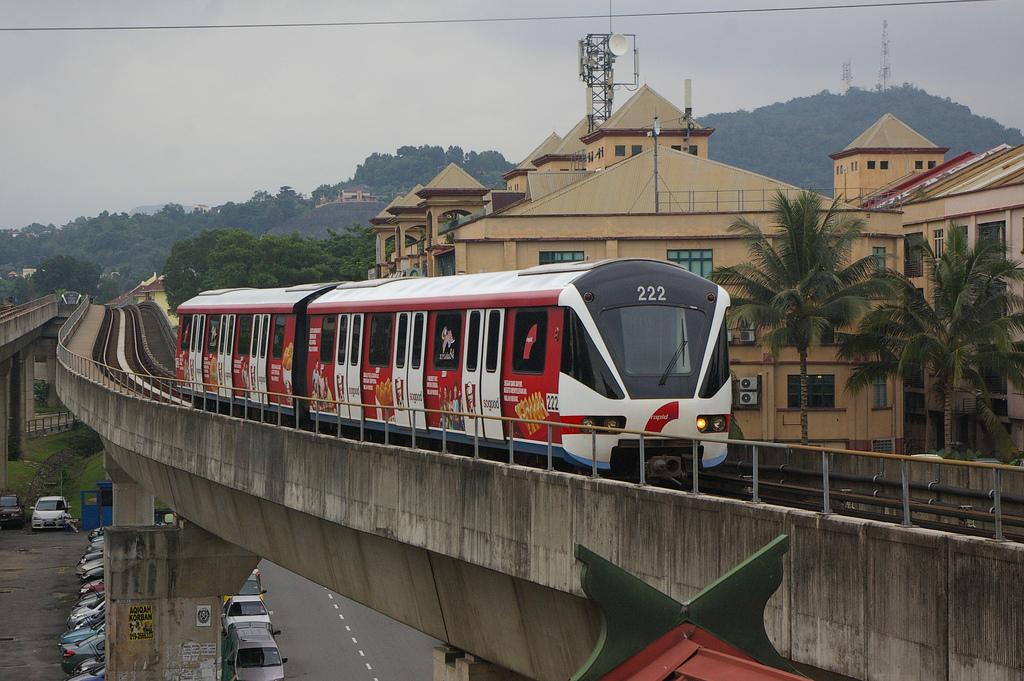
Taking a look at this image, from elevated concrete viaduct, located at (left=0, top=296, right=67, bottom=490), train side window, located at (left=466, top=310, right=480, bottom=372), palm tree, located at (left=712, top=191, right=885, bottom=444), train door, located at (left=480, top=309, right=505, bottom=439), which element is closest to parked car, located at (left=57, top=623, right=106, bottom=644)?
palm tree, located at (left=712, top=191, right=885, bottom=444)

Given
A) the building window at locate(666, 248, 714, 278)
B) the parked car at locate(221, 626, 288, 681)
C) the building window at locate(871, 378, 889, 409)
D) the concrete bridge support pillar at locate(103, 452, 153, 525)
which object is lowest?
the parked car at locate(221, 626, 288, 681)

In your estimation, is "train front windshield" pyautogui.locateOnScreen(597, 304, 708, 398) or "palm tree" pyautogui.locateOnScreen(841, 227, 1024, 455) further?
"palm tree" pyautogui.locateOnScreen(841, 227, 1024, 455)

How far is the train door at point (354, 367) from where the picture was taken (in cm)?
2495

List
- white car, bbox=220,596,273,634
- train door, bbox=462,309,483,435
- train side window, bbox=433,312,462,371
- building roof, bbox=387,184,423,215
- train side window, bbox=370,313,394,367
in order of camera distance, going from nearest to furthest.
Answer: train door, bbox=462,309,483,435 → train side window, bbox=433,312,462,371 → train side window, bbox=370,313,394,367 → white car, bbox=220,596,273,634 → building roof, bbox=387,184,423,215

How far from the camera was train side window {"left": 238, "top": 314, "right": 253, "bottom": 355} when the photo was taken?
3117 cm

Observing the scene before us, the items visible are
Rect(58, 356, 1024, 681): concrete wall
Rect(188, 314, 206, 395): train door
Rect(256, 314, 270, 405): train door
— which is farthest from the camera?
Rect(188, 314, 206, 395): train door

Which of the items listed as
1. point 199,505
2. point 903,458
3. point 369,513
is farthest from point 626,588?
point 199,505

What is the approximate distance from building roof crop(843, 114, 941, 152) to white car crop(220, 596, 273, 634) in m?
52.8

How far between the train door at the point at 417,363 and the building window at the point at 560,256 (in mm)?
27352

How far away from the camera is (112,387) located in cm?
4044

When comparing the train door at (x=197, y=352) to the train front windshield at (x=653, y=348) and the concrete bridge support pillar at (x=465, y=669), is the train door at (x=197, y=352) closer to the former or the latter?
the concrete bridge support pillar at (x=465, y=669)

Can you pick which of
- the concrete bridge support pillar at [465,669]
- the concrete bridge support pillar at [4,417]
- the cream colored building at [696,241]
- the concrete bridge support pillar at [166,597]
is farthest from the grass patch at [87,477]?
the concrete bridge support pillar at [465,669]

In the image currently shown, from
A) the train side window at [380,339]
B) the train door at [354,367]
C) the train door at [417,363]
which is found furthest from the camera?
the train door at [354,367]

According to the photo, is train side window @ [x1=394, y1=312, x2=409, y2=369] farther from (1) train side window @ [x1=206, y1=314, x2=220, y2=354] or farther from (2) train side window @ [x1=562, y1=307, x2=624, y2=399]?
(1) train side window @ [x1=206, y1=314, x2=220, y2=354]
